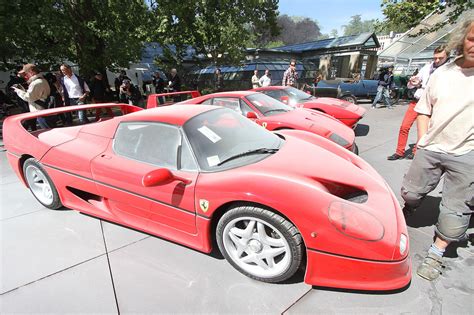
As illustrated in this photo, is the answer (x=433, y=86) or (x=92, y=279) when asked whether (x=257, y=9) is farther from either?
(x=92, y=279)

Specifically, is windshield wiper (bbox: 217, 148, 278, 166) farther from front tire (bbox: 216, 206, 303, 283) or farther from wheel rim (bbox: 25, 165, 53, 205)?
wheel rim (bbox: 25, 165, 53, 205)

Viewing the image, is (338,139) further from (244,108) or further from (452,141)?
(452,141)

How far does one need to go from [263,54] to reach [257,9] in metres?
5.55

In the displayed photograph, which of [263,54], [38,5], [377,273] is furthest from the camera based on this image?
[263,54]

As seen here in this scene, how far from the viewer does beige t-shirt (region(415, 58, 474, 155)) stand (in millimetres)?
1752

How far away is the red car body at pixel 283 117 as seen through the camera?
3873mm

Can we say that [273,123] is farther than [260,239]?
Yes

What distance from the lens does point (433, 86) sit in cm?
194

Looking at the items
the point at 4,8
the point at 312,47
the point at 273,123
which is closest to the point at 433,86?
the point at 273,123

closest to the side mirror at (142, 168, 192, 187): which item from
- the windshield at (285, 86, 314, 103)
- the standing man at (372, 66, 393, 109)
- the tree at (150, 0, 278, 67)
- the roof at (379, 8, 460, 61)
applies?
the windshield at (285, 86, 314, 103)

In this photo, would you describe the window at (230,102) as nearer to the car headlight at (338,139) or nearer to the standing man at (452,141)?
the car headlight at (338,139)

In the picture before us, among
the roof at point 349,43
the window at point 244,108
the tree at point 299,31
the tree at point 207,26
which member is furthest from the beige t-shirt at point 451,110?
the tree at point 299,31

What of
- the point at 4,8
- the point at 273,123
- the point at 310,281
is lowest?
the point at 310,281

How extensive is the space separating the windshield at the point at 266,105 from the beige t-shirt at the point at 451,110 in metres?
2.71
